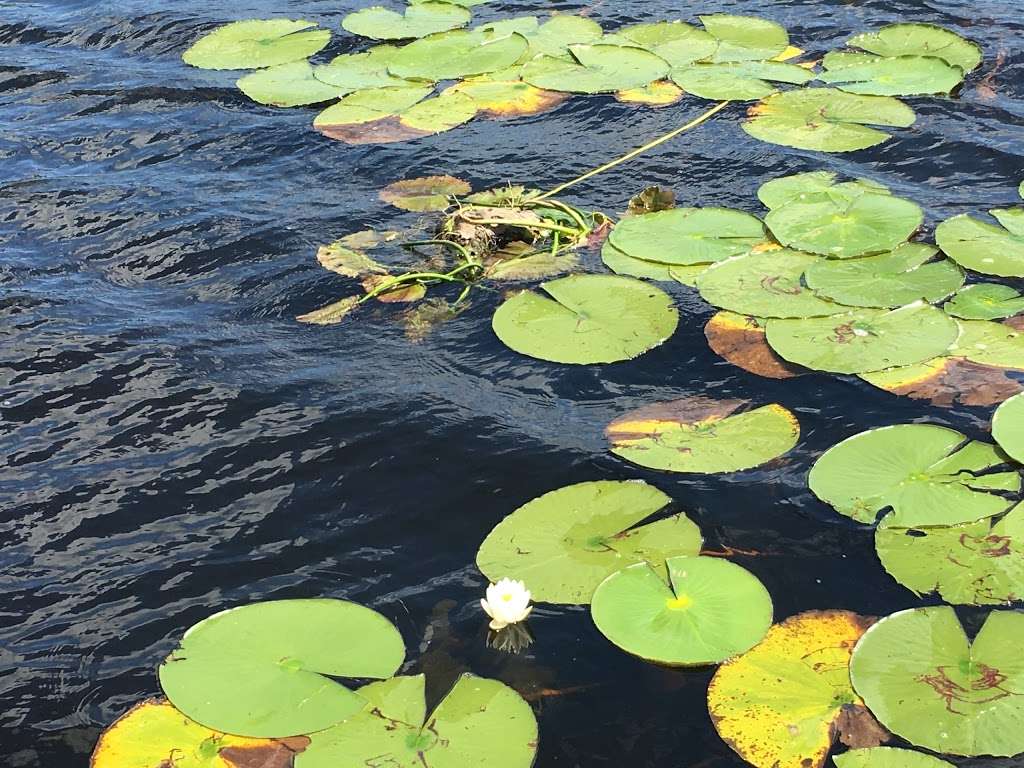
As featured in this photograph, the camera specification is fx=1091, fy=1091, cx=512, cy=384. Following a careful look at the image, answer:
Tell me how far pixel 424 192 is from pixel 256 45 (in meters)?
1.95

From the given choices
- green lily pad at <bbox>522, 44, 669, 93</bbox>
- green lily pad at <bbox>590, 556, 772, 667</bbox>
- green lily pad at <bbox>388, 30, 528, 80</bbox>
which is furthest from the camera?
green lily pad at <bbox>388, 30, 528, 80</bbox>

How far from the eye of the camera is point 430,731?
7.01ft

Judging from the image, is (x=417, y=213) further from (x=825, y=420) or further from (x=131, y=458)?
(x=825, y=420)

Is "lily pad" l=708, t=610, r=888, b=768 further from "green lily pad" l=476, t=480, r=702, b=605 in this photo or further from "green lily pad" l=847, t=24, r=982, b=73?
"green lily pad" l=847, t=24, r=982, b=73

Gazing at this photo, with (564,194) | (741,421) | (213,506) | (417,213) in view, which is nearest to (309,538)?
(213,506)

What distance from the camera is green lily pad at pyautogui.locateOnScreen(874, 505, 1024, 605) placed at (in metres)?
A: 2.39

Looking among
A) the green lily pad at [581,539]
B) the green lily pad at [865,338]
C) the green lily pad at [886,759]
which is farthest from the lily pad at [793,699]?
the green lily pad at [865,338]

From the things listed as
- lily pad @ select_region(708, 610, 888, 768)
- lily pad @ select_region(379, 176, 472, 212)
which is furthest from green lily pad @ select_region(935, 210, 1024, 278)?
lily pad @ select_region(379, 176, 472, 212)

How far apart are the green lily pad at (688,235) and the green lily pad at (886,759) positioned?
1916 millimetres

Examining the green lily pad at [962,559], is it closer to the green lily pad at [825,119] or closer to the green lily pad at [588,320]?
the green lily pad at [588,320]

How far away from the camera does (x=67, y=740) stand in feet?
7.38

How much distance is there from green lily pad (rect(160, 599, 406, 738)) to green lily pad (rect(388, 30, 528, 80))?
3290 mm

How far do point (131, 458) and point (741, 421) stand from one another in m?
1.68

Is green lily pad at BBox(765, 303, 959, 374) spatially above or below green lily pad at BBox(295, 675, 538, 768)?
above
